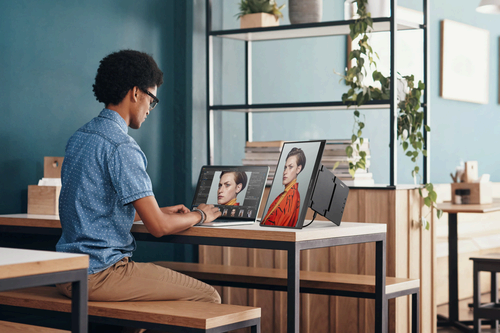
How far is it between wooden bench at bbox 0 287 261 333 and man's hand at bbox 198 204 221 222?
31cm

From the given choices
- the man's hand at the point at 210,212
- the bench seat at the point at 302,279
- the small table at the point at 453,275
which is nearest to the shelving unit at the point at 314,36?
the bench seat at the point at 302,279

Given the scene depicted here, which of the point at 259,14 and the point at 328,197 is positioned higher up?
the point at 259,14

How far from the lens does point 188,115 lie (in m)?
3.67

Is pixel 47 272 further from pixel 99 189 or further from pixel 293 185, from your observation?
pixel 293 185

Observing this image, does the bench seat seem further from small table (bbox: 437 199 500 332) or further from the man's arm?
small table (bbox: 437 199 500 332)

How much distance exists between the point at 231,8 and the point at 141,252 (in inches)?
59.7

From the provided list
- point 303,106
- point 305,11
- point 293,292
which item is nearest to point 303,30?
point 305,11

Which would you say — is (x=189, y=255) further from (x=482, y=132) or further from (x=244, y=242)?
(x=482, y=132)

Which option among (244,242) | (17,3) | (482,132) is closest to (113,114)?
(244,242)

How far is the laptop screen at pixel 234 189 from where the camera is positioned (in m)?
2.55

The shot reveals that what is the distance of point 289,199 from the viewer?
2.35 metres

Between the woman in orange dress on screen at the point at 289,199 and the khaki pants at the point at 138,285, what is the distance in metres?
0.36

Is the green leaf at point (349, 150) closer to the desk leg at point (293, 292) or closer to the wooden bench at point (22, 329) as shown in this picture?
the desk leg at point (293, 292)

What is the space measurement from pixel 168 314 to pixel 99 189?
459mm
